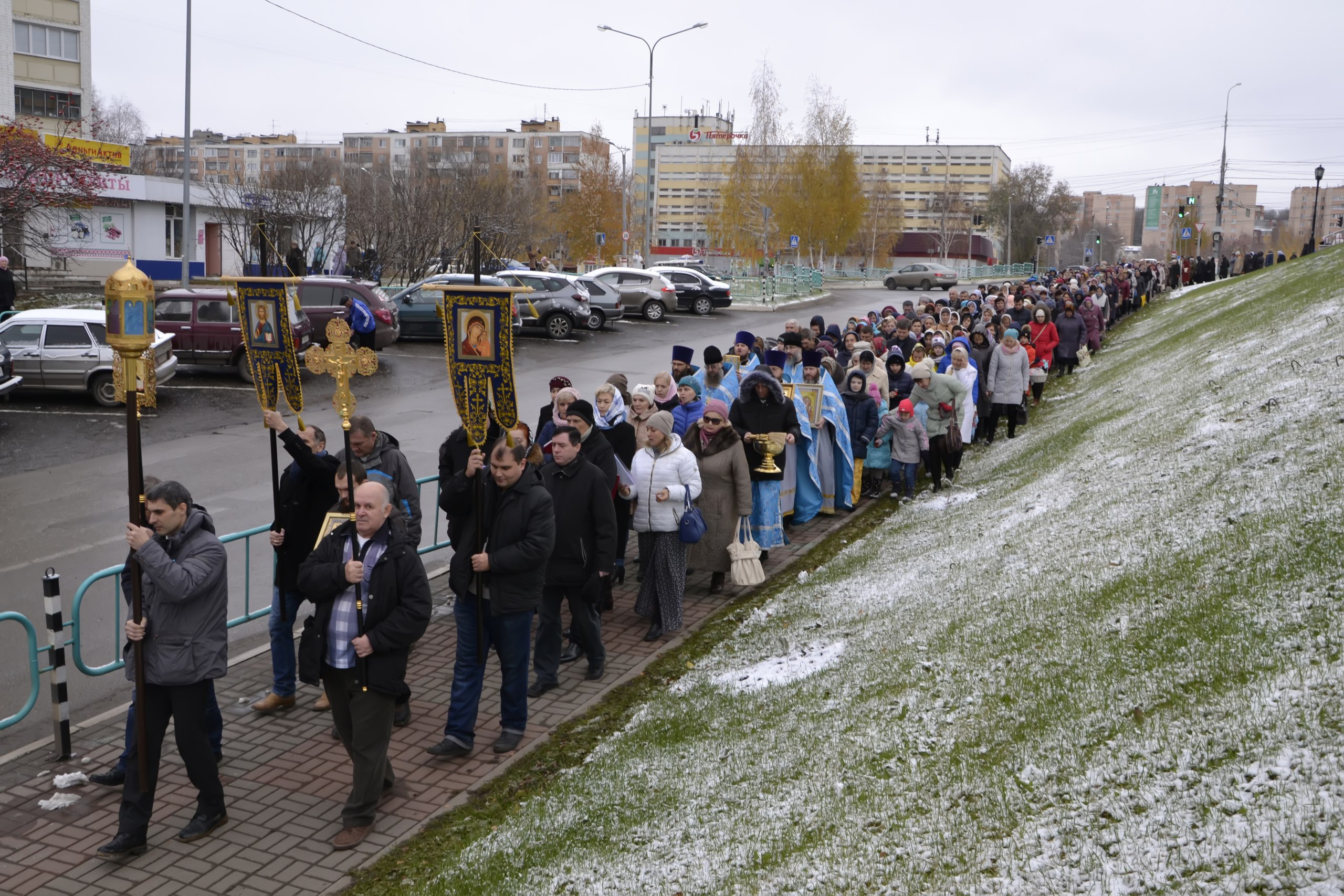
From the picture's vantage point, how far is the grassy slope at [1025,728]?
4.50 metres

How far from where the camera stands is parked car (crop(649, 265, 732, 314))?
134ft

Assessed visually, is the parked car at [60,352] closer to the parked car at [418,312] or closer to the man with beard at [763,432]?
the parked car at [418,312]

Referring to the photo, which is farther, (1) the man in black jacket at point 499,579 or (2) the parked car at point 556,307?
(2) the parked car at point 556,307

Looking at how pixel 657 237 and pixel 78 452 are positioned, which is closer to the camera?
pixel 78 452

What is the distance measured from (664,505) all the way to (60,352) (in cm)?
1440

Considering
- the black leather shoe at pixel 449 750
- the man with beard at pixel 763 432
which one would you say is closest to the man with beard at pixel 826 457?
the man with beard at pixel 763 432

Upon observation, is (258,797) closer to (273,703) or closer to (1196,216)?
(273,703)

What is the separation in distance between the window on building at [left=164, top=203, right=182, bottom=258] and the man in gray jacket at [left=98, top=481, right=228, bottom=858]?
46.2 m

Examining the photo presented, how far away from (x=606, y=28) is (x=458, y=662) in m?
47.8

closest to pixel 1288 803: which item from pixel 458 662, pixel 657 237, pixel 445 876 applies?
pixel 445 876

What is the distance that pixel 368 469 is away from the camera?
23.6 ft

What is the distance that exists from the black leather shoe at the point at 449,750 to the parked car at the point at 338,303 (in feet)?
55.8

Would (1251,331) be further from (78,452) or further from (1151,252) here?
(1151,252)

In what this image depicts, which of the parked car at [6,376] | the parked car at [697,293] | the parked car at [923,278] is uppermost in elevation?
the parked car at [923,278]
